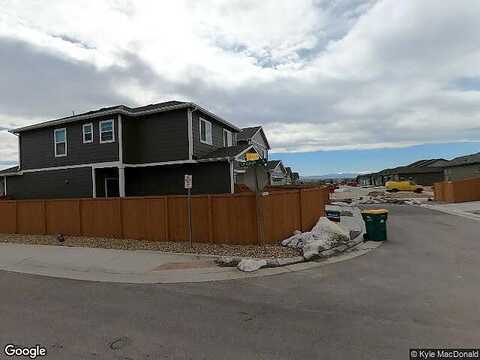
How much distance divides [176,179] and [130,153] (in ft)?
9.88

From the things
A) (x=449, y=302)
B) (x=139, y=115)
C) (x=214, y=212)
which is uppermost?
(x=139, y=115)

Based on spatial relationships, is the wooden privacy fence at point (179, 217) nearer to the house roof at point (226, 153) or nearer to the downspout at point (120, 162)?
the downspout at point (120, 162)

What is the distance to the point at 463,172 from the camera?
151ft

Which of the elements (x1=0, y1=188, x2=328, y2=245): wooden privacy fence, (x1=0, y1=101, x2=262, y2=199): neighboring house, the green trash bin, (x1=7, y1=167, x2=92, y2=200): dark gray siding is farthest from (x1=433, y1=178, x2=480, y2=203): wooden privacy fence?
(x1=7, y1=167, x2=92, y2=200): dark gray siding

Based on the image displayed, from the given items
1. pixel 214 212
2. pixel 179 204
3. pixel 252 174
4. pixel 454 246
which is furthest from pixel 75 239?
pixel 454 246

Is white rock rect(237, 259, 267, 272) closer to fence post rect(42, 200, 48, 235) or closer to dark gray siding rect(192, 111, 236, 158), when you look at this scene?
fence post rect(42, 200, 48, 235)

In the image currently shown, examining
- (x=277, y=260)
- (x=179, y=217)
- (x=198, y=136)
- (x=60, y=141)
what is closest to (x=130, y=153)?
(x=198, y=136)

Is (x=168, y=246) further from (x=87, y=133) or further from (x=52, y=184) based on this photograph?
(x=52, y=184)

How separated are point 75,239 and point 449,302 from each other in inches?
474

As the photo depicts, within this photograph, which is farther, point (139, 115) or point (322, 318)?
point (139, 115)

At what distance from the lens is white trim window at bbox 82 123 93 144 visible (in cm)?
2044

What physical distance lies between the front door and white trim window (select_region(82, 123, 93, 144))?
8.03 ft

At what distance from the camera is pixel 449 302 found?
5918 mm

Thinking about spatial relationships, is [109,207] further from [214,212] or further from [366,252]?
[366,252]
